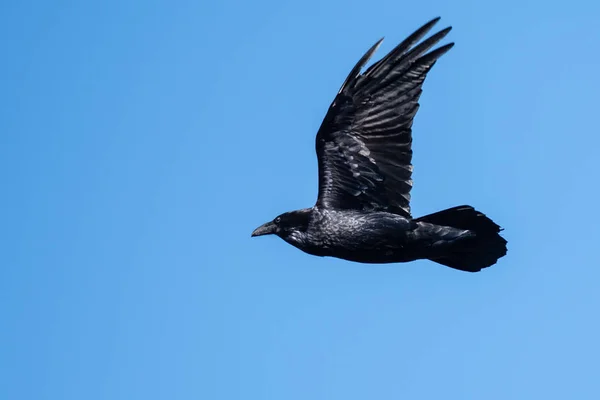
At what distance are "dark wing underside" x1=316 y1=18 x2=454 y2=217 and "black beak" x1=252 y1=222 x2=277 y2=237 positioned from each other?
127 cm

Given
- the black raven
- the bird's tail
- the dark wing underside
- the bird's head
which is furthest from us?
the bird's head

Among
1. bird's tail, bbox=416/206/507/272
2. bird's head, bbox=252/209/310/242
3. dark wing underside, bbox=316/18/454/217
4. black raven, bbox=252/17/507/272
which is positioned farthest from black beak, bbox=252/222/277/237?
bird's tail, bbox=416/206/507/272

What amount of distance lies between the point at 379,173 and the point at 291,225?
1275 mm

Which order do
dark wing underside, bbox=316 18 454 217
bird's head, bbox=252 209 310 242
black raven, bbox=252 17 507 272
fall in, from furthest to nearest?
bird's head, bbox=252 209 310 242
dark wing underside, bbox=316 18 454 217
black raven, bbox=252 17 507 272

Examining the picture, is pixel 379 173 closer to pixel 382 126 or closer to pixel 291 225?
pixel 382 126

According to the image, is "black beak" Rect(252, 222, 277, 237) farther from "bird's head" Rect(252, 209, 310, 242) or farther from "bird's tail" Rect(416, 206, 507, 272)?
"bird's tail" Rect(416, 206, 507, 272)

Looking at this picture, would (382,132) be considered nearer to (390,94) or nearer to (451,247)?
(390,94)

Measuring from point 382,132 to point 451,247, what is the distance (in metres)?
1.57

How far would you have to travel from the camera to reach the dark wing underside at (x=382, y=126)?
1325 cm

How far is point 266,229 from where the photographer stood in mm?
14195

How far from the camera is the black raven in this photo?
13117 millimetres

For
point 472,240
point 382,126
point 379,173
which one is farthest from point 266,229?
point 472,240

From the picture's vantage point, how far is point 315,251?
13531 millimetres

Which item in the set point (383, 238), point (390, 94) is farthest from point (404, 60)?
point (383, 238)
